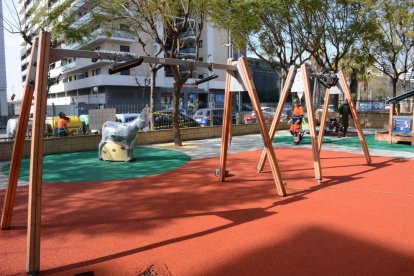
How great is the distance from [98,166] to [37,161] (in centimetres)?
580

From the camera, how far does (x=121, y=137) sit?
9.81 metres

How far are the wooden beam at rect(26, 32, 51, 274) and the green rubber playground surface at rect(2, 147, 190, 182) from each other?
13.6 ft

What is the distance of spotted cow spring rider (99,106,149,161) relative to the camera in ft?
32.0

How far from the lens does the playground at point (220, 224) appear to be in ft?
11.9

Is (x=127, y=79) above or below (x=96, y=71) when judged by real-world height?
below

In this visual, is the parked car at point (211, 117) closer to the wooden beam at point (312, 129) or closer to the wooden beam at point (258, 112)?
the wooden beam at point (312, 129)

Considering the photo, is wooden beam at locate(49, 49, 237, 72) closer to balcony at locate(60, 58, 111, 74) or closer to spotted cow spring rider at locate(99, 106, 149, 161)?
spotted cow spring rider at locate(99, 106, 149, 161)

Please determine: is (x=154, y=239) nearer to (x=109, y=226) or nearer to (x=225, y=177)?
(x=109, y=226)

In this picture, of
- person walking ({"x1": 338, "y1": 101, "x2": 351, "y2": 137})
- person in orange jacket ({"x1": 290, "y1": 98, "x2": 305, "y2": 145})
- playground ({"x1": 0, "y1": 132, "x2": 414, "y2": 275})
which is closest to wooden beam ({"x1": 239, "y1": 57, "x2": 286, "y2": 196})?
playground ({"x1": 0, "y1": 132, "x2": 414, "y2": 275})

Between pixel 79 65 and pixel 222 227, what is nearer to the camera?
pixel 222 227

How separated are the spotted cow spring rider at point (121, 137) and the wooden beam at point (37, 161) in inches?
233

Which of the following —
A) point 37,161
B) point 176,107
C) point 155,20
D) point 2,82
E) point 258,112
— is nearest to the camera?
point 37,161

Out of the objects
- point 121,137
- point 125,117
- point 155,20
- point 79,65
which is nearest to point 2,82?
point 79,65

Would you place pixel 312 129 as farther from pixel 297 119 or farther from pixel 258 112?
pixel 297 119
